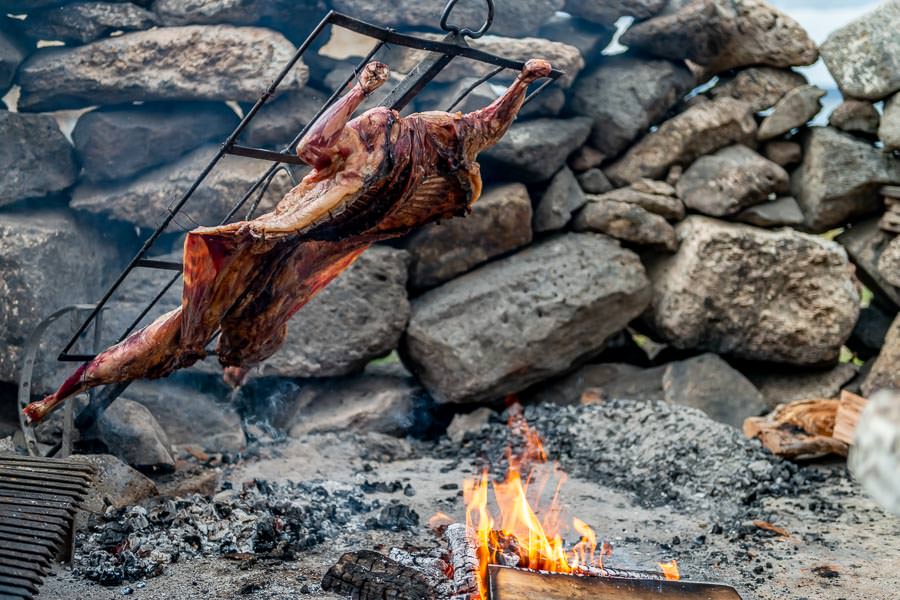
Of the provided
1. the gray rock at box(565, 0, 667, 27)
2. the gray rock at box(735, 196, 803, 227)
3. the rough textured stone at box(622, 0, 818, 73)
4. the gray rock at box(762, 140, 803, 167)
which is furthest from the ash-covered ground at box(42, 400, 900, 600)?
the gray rock at box(565, 0, 667, 27)

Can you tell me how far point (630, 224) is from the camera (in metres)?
7.45

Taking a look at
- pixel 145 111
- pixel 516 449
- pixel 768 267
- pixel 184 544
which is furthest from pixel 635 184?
pixel 184 544

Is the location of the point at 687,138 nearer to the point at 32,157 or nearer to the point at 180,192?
the point at 180,192

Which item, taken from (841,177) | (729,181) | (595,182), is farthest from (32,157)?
(841,177)

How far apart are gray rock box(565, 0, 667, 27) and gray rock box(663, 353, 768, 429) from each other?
337 cm

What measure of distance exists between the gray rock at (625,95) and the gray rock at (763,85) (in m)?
0.49

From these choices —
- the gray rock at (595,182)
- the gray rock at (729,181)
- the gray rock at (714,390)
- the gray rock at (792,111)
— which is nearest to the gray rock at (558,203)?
the gray rock at (595,182)

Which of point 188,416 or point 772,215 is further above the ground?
point 772,215

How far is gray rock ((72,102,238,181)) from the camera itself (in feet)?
22.0

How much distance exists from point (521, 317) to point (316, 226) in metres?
4.00

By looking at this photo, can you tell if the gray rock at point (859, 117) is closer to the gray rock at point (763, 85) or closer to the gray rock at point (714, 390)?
the gray rock at point (763, 85)

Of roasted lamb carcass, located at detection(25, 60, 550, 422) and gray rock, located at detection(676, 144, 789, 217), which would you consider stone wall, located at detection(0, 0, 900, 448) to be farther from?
roasted lamb carcass, located at detection(25, 60, 550, 422)

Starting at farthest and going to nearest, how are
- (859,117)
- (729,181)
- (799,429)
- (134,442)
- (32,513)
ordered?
1. (859,117)
2. (729,181)
3. (799,429)
4. (134,442)
5. (32,513)

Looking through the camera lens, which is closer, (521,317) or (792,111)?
(521,317)
